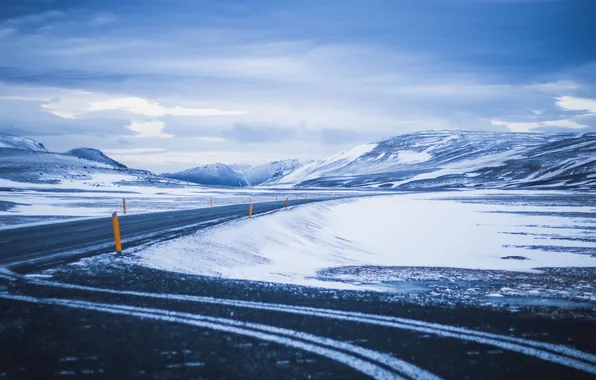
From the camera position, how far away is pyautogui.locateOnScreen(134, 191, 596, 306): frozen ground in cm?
1155

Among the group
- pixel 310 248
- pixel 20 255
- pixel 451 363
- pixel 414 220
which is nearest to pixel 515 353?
pixel 451 363

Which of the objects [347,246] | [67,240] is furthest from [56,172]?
[67,240]

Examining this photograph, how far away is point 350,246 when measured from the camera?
23.4m

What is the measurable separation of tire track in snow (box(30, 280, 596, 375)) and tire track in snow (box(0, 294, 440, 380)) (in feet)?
2.93

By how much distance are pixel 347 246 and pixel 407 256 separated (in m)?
3.66

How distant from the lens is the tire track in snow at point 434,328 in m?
5.90

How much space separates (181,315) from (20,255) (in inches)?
293

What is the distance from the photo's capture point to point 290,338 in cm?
636

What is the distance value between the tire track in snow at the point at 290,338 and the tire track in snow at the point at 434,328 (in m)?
0.89

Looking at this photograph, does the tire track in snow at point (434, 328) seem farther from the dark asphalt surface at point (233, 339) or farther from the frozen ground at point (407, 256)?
the frozen ground at point (407, 256)

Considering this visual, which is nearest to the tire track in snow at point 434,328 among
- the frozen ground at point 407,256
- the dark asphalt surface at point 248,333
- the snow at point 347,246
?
the dark asphalt surface at point 248,333

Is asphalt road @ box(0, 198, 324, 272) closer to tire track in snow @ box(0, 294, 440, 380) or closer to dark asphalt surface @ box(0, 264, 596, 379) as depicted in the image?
dark asphalt surface @ box(0, 264, 596, 379)

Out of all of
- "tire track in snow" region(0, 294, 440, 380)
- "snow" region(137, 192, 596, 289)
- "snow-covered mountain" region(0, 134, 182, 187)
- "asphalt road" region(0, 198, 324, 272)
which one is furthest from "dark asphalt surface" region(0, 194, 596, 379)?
"snow-covered mountain" region(0, 134, 182, 187)

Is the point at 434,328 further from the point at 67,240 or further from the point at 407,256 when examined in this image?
the point at 407,256
